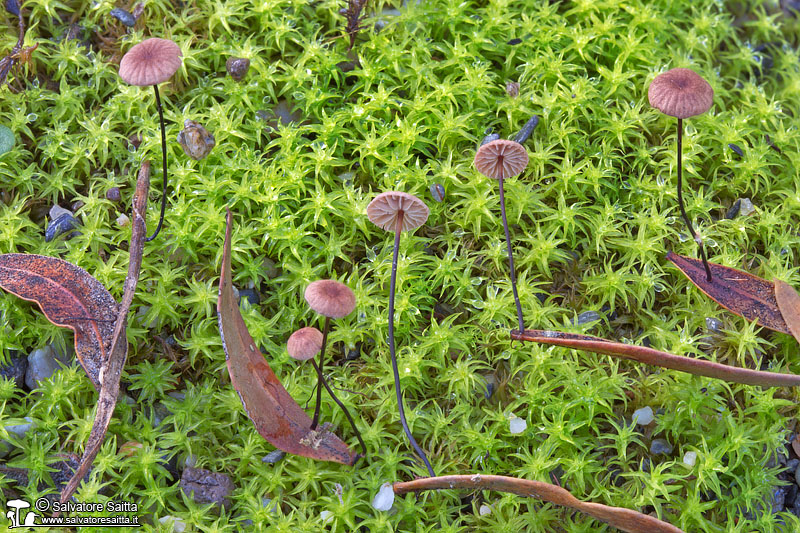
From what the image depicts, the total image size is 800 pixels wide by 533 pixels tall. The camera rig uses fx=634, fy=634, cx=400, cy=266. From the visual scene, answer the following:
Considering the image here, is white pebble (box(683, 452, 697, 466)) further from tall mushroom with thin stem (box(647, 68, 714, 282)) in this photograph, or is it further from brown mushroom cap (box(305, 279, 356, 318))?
brown mushroom cap (box(305, 279, 356, 318))

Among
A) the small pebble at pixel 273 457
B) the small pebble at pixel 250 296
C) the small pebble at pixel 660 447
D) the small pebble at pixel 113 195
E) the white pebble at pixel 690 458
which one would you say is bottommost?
the small pebble at pixel 273 457

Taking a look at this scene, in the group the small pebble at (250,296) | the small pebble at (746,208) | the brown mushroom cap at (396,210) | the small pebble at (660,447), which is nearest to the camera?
the brown mushroom cap at (396,210)

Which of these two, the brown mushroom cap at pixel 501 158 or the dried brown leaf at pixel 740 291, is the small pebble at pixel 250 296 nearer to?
the brown mushroom cap at pixel 501 158

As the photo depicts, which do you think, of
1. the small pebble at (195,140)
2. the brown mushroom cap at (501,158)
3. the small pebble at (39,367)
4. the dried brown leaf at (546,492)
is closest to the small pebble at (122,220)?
the small pebble at (195,140)

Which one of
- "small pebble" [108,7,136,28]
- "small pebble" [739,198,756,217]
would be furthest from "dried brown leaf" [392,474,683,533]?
"small pebble" [108,7,136,28]

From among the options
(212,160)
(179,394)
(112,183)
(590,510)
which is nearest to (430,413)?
(590,510)

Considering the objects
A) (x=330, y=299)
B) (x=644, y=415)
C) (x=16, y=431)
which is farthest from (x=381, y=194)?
(x=16, y=431)

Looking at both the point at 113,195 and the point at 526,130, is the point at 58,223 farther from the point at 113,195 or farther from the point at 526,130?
the point at 526,130
